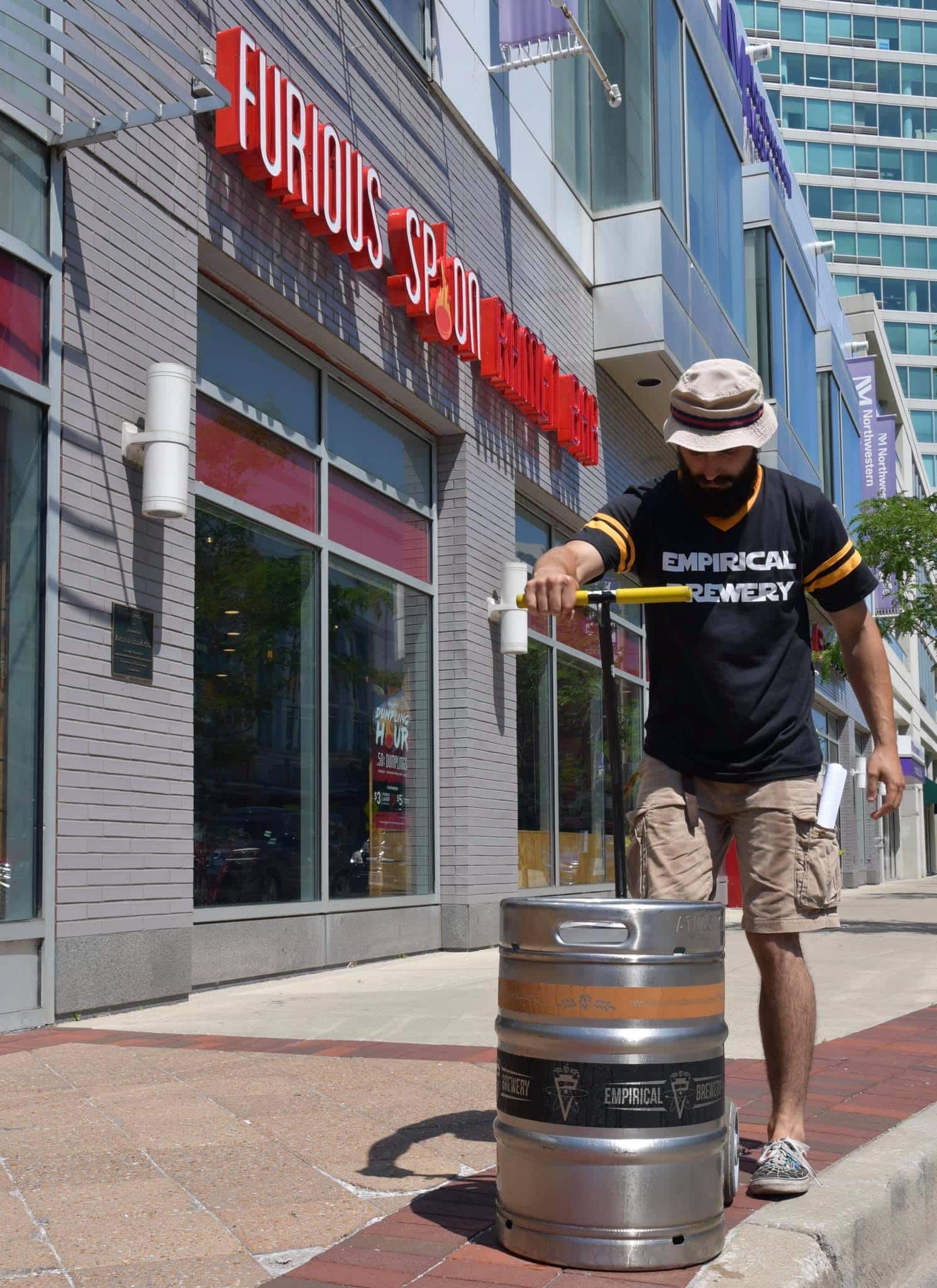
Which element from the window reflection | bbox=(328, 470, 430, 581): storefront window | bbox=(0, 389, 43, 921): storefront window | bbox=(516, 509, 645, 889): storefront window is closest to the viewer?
bbox=(0, 389, 43, 921): storefront window

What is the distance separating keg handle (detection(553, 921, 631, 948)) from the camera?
2854mm

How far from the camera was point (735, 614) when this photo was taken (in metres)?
3.65

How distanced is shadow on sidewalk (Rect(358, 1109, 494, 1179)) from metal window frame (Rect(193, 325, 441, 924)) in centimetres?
361

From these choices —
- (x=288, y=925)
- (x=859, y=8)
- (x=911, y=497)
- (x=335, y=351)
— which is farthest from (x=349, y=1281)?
(x=859, y=8)

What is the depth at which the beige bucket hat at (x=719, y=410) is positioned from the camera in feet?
11.6

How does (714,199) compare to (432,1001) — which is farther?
(714,199)

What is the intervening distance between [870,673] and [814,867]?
605mm

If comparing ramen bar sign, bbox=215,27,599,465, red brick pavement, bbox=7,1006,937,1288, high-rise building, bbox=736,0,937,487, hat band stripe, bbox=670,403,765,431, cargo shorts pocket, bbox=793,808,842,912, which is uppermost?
high-rise building, bbox=736,0,937,487

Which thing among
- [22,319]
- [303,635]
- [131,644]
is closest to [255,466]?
[303,635]

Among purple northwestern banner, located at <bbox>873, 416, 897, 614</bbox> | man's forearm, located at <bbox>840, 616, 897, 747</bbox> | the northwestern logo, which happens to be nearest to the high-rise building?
purple northwestern banner, located at <bbox>873, 416, 897, 614</bbox>

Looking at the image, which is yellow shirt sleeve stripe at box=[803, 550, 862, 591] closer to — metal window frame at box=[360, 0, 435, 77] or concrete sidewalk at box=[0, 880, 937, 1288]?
concrete sidewalk at box=[0, 880, 937, 1288]

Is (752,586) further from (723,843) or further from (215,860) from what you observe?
(215,860)

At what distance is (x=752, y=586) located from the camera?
366 centimetres

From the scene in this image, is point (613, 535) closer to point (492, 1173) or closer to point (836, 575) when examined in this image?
point (836, 575)
